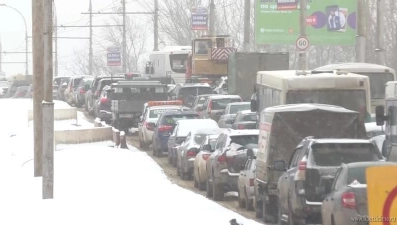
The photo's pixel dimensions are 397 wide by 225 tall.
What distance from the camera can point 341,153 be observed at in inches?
577

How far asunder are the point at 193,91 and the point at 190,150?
1956 centimetres

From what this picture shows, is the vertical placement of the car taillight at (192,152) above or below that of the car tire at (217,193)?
above

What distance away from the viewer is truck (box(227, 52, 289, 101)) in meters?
42.6

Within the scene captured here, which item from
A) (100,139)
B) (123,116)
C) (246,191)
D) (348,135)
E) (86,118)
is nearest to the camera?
(348,135)

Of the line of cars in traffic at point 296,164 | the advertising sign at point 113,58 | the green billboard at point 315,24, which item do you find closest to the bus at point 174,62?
the green billboard at point 315,24

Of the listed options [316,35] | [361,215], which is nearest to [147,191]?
[361,215]

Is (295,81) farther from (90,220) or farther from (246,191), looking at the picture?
(90,220)

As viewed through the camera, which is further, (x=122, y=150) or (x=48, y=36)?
(x=122, y=150)

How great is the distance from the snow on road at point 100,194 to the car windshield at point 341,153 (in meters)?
1.95

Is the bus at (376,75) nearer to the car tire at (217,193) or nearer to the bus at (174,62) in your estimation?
the car tire at (217,193)

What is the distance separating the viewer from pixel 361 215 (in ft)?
39.5

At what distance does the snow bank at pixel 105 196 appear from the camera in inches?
656

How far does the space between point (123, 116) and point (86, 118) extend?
9.54 meters

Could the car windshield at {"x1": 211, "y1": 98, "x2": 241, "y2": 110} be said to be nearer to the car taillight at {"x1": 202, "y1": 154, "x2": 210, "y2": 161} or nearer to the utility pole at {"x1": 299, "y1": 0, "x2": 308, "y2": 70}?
the utility pole at {"x1": 299, "y1": 0, "x2": 308, "y2": 70}
